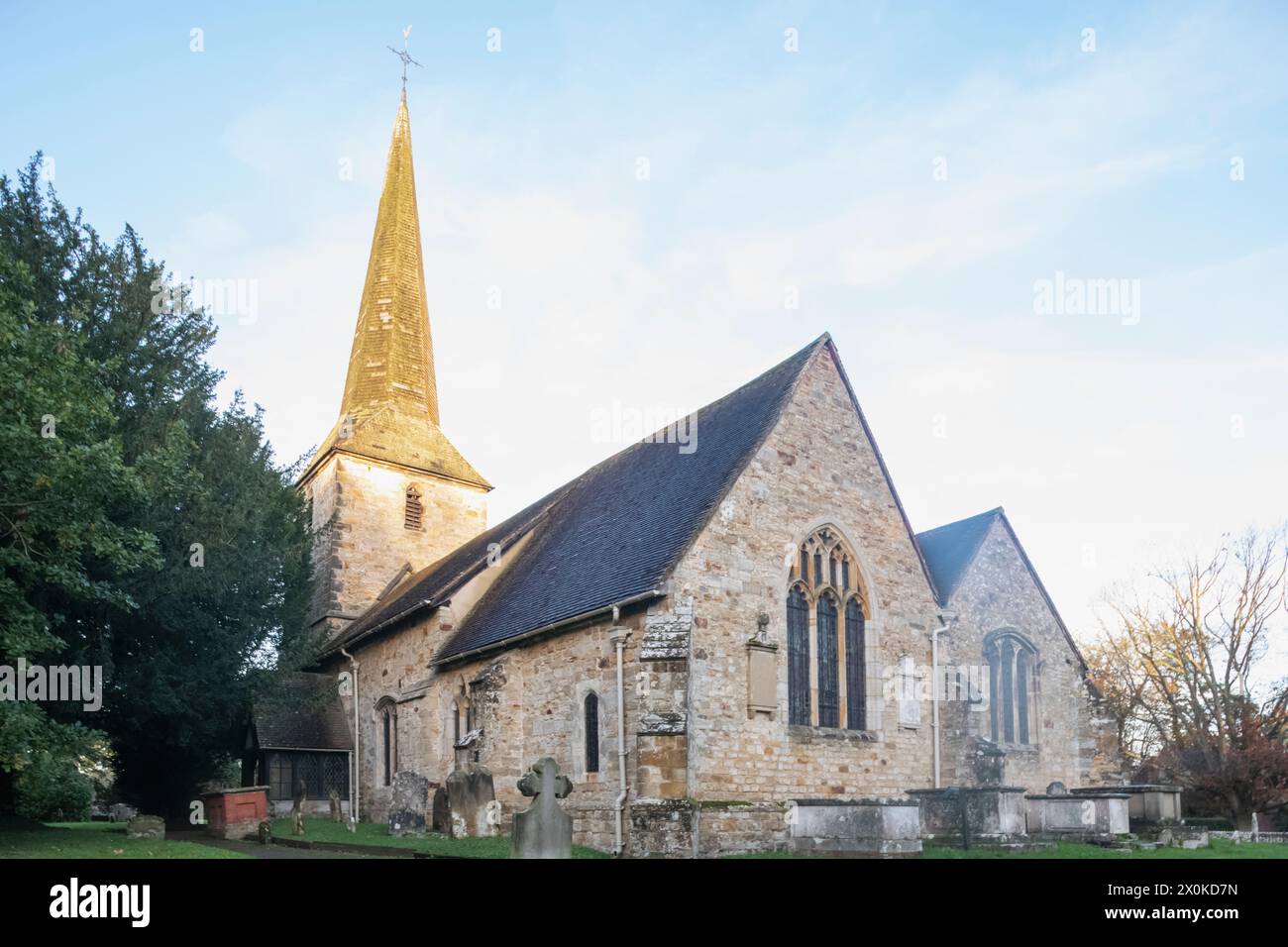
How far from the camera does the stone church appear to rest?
16.5 m

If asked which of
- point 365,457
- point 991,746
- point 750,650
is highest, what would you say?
point 365,457

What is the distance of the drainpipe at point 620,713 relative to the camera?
54.6 feet

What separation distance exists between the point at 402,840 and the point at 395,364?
22049 millimetres

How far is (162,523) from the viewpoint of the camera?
806 inches

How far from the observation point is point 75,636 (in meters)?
20.0

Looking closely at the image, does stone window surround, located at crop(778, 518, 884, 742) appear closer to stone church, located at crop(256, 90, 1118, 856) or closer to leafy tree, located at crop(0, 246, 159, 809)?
stone church, located at crop(256, 90, 1118, 856)

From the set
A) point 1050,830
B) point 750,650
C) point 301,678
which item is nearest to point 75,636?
point 301,678

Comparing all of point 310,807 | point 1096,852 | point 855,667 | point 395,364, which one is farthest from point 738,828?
point 395,364

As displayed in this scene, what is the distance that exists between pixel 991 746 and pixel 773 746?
5343mm

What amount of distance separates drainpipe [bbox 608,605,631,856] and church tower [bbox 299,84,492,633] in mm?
19008

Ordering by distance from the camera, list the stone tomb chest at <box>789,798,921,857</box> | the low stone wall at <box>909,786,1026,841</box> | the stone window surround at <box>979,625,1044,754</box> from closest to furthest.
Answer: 1. the stone tomb chest at <box>789,798,921,857</box>
2. the low stone wall at <box>909,786,1026,841</box>
3. the stone window surround at <box>979,625,1044,754</box>

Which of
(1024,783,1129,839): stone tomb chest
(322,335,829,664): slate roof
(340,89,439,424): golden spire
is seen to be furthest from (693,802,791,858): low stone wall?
(340,89,439,424): golden spire

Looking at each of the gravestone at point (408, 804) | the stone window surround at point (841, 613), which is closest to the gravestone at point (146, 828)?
the gravestone at point (408, 804)
